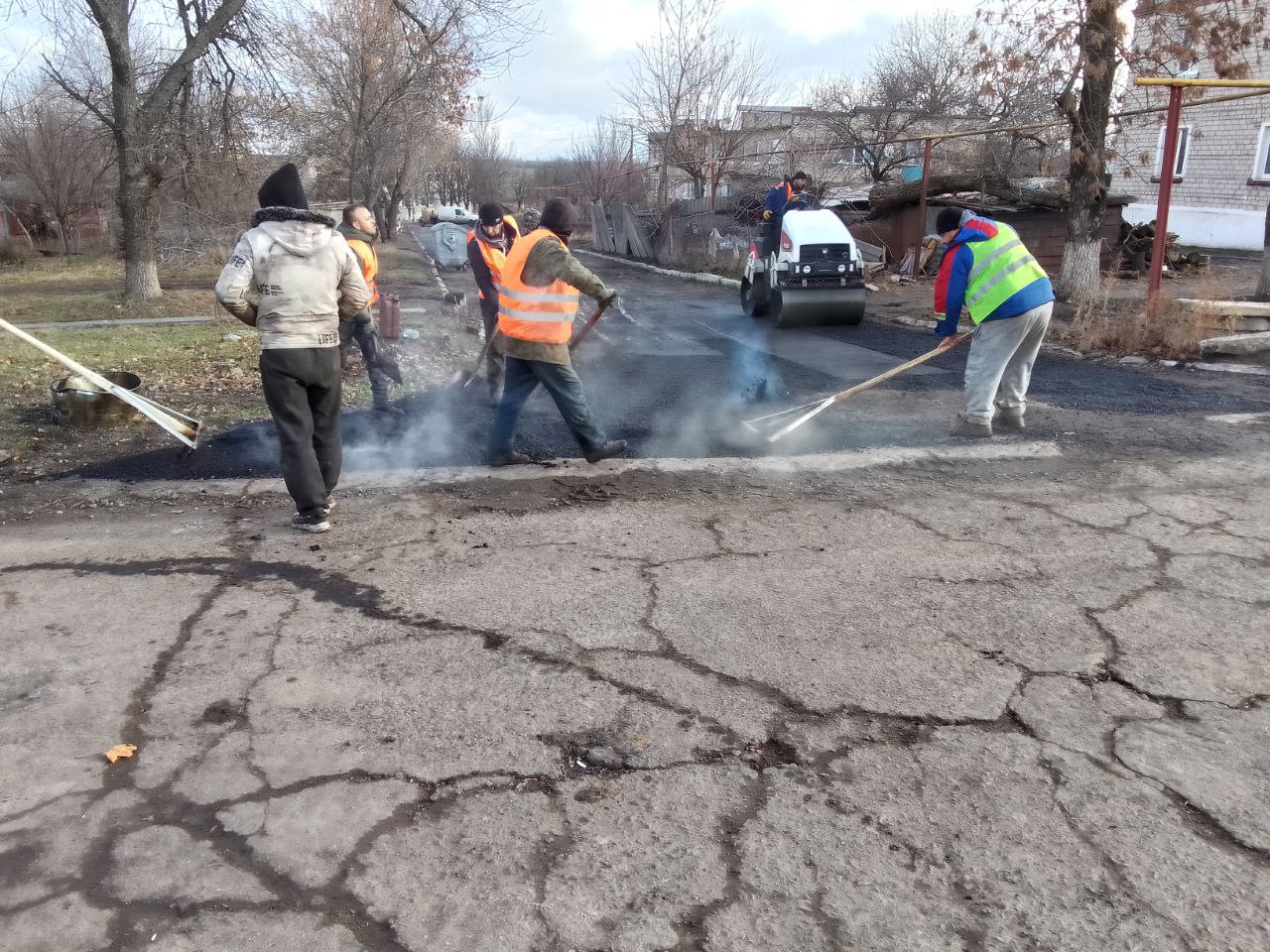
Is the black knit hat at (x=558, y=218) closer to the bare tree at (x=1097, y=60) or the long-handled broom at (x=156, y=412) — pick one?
the long-handled broom at (x=156, y=412)

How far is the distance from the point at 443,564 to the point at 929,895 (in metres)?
2.56

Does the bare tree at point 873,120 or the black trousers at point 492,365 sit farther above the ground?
the bare tree at point 873,120

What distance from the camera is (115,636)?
3393 mm

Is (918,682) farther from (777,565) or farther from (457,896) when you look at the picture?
(457,896)

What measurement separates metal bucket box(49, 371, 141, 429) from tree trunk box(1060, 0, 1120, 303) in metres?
10.1

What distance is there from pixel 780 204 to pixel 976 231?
6.45 metres

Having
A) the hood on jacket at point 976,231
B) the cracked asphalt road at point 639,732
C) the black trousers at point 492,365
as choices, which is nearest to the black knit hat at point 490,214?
the black trousers at point 492,365

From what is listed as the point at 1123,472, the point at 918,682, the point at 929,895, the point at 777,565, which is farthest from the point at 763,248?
the point at 929,895

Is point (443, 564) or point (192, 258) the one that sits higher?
point (192, 258)

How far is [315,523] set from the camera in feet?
14.7

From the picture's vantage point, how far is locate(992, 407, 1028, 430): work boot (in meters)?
6.40

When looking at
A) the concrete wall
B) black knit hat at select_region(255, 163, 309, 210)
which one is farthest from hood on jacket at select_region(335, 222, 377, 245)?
the concrete wall

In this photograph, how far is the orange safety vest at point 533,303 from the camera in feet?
17.0

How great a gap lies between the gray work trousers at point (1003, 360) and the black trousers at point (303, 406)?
4.11 metres
